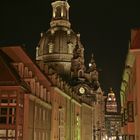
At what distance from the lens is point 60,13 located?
5561 inches

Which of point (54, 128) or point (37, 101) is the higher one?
point (37, 101)

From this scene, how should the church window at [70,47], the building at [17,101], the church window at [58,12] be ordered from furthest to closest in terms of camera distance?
the church window at [58,12] < the church window at [70,47] < the building at [17,101]

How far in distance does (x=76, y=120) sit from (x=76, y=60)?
40309 millimetres

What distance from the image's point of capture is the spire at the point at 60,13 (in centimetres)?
13812

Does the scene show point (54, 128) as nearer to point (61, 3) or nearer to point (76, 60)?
point (76, 60)

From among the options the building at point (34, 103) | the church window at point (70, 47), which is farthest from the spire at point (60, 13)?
the building at point (34, 103)

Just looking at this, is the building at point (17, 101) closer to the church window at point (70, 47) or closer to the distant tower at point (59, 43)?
the distant tower at point (59, 43)

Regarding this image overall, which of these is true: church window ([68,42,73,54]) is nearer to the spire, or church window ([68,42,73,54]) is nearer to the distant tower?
the distant tower

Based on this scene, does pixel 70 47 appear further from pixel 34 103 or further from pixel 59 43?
Result: pixel 34 103

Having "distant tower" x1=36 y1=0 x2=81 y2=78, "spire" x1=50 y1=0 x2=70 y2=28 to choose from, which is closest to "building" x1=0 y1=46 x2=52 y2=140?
"distant tower" x1=36 y1=0 x2=81 y2=78

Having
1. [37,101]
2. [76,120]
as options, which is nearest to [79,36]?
[76,120]

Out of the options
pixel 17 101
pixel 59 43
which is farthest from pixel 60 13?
pixel 17 101

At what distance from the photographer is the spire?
13812 cm

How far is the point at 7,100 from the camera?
4097cm
